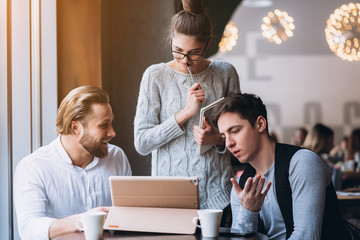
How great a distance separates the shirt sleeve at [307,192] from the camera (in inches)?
69.5

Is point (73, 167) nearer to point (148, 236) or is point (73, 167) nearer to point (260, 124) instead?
point (148, 236)

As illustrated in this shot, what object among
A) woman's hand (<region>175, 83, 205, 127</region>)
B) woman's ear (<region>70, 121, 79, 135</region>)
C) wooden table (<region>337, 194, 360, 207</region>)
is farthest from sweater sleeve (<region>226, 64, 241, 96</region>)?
wooden table (<region>337, 194, 360, 207</region>)

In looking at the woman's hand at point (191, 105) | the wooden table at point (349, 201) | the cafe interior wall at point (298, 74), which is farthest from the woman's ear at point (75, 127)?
the cafe interior wall at point (298, 74)

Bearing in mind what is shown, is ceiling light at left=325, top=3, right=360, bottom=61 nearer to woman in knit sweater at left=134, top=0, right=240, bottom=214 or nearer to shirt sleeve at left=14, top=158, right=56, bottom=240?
woman in knit sweater at left=134, top=0, right=240, bottom=214

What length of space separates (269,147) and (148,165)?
6.84 feet

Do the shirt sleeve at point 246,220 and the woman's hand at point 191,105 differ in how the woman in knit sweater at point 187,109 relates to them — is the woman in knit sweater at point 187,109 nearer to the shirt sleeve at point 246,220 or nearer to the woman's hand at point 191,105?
the woman's hand at point 191,105

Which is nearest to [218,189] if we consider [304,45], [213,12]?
[213,12]

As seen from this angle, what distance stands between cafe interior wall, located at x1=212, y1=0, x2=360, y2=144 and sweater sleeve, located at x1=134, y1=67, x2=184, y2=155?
674 centimetres

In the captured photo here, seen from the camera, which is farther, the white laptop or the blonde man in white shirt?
the blonde man in white shirt

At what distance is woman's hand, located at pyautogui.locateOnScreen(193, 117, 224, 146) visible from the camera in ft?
7.47

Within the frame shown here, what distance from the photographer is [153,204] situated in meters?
1.73

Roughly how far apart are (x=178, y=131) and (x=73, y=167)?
0.51 metres

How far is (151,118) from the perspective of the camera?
238cm

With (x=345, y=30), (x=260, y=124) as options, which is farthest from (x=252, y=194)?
(x=345, y=30)
